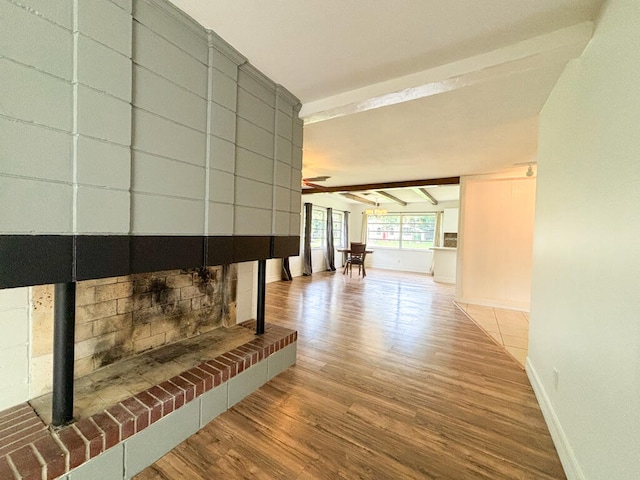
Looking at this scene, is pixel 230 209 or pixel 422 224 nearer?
pixel 230 209

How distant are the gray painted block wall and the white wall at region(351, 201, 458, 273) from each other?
25.7 ft

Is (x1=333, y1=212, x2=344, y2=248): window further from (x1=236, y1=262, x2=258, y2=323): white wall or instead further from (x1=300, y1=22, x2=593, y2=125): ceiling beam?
(x1=300, y1=22, x2=593, y2=125): ceiling beam

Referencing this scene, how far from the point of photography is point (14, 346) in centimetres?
133

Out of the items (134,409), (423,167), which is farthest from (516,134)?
(134,409)

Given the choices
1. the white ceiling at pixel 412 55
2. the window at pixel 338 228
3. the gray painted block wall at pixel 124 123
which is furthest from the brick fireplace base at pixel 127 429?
the window at pixel 338 228

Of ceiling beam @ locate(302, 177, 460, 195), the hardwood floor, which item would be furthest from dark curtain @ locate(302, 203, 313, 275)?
the hardwood floor

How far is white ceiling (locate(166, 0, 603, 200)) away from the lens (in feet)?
4.44

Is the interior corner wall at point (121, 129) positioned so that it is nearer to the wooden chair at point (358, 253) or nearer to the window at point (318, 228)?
the wooden chair at point (358, 253)

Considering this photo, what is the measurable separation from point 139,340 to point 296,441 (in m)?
1.32

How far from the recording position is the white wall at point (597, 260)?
94 cm

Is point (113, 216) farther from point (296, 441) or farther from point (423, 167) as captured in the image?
point (423, 167)

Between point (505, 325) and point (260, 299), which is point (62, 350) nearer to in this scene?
point (260, 299)

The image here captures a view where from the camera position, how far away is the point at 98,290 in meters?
1.66

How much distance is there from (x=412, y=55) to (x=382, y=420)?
93.4 inches
